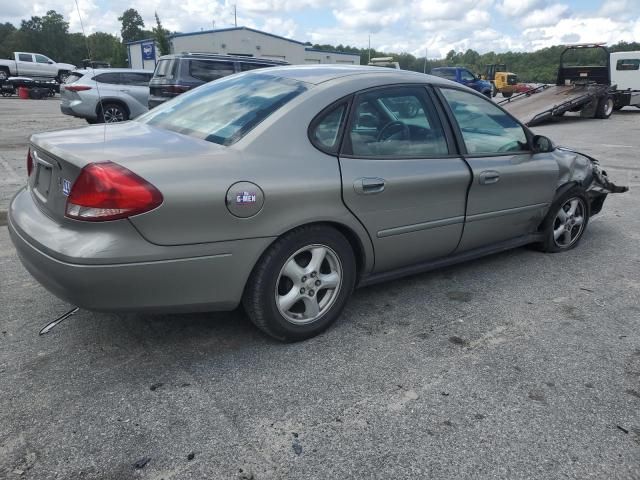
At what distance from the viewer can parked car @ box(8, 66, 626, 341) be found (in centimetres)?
235

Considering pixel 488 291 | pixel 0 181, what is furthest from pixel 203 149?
pixel 0 181

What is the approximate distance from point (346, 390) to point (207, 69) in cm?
1063

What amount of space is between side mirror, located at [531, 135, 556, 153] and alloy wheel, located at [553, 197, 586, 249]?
565 mm

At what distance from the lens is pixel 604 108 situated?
59.0ft

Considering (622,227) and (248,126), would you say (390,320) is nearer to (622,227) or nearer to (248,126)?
(248,126)

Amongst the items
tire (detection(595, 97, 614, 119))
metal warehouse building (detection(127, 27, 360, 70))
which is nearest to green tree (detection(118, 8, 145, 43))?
metal warehouse building (detection(127, 27, 360, 70))

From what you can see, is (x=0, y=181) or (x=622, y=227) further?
(x=0, y=181)

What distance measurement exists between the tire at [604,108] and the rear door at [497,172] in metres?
16.1

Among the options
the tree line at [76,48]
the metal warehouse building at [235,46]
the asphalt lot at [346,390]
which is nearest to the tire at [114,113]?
the asphalt lot at [346,390]

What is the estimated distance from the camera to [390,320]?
3.27 metres

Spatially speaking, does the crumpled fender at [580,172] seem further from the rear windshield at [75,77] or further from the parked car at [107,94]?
the rear windshield at [75,77]

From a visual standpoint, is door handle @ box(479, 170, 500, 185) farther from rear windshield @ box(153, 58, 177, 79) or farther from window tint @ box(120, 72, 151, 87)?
window tint @ box(120, 72, 151, 87)

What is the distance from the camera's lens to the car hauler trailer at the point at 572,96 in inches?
632

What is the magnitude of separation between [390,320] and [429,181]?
0.91 m
